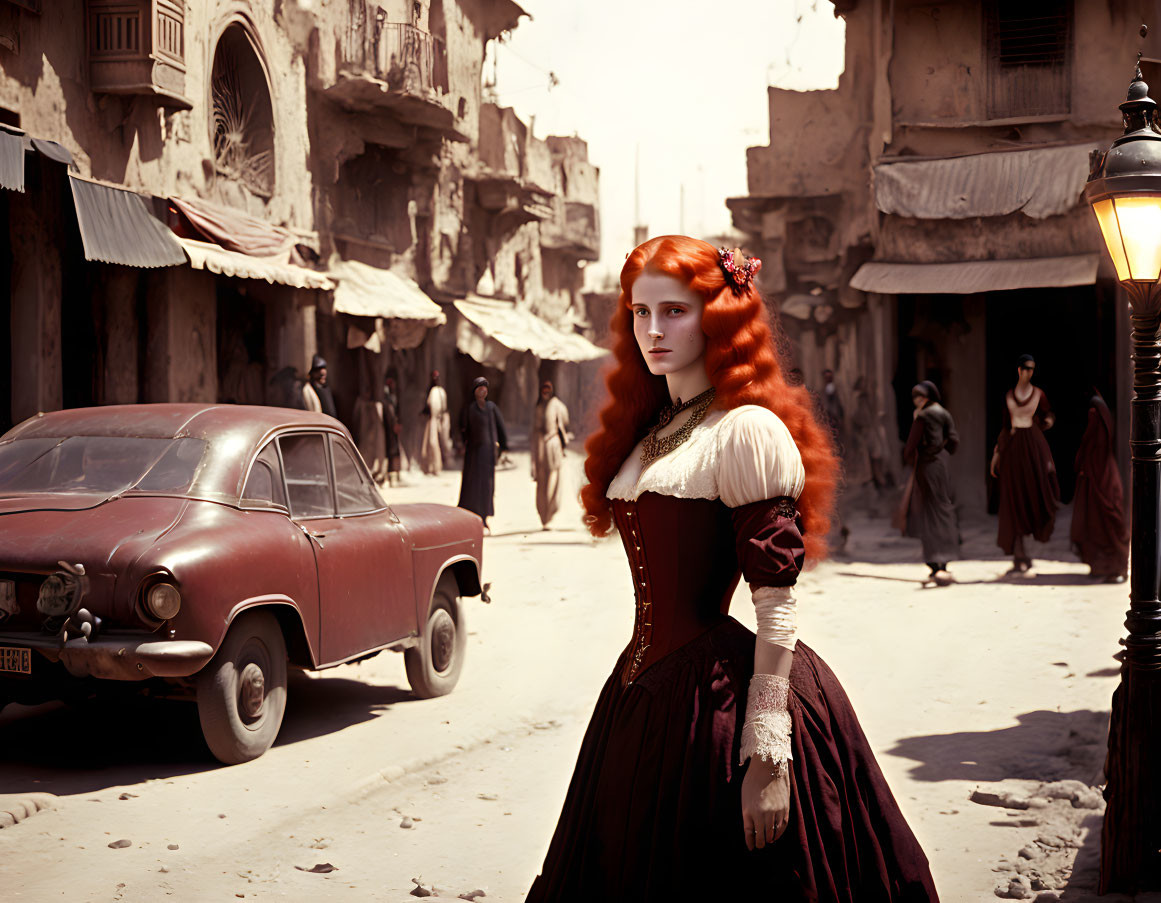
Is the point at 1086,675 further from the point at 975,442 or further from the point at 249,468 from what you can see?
the point at 975,442

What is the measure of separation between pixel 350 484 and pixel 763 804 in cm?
494

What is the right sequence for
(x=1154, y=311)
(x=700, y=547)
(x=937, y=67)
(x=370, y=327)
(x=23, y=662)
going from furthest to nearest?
1. (x=370, y=327)
2. (x=937, y=67)
3. (x=23, y=662)
4. (x=1154, y=311)
5. (x=700, y=547)

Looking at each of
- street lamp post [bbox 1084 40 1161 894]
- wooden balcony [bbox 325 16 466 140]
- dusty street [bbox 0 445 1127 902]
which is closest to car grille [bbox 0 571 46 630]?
dusty street [bbox 0 445 1127 902]

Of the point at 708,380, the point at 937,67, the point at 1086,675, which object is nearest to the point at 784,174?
the point at 937,67

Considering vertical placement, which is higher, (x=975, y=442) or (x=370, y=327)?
(x=370, y=327)

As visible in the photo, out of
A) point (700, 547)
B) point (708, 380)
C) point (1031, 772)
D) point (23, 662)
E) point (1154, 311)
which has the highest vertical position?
point (1154, 311)

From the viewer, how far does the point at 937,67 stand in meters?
18.5

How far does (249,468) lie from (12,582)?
1.21m

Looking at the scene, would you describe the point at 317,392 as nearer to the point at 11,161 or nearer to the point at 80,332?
the point at 80,332

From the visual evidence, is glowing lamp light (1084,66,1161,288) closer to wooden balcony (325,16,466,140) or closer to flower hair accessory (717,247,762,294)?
flower hair accessory (717,247,762,294)

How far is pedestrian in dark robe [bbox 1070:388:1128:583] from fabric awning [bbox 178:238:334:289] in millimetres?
9649

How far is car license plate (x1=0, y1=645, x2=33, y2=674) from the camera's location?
550 cm

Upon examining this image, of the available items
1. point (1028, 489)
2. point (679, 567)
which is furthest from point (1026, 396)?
point (679, 567)

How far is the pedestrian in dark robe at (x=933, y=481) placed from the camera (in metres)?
12.3
